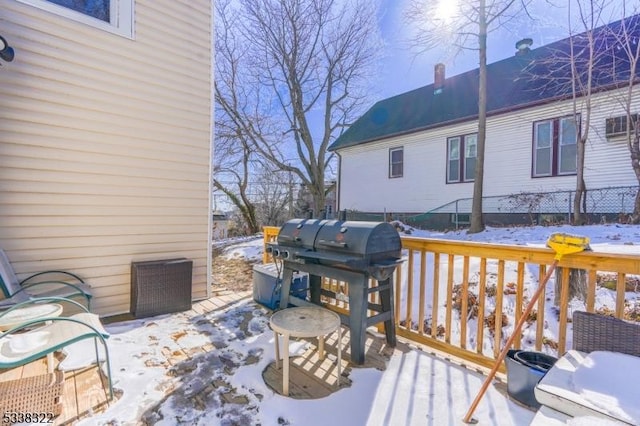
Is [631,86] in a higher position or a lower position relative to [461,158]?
higher

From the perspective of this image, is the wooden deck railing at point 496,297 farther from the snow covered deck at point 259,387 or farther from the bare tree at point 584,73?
the bare tree at point 584,73

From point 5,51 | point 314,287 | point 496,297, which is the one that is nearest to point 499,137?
point 496,297

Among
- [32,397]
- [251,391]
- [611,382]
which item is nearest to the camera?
[611,382]

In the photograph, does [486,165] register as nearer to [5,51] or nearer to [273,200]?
[273,200]

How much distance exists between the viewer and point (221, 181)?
44.2 ft

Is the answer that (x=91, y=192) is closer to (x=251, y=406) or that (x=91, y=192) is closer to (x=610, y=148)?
(x=251, y=406)

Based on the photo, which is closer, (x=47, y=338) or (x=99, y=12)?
(x=47, y=338)

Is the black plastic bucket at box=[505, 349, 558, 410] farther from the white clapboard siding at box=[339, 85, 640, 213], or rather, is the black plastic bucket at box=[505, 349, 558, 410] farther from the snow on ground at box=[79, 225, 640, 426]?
the white clapboard siding at box=[339, 85, 640, 213]

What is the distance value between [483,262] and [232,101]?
10634 mm

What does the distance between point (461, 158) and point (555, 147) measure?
235 cm

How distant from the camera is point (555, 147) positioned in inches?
326

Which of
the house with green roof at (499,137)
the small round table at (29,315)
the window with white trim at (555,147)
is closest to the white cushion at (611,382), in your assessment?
the small round table at (29,315)

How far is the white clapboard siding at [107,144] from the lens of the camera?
10.0 feet

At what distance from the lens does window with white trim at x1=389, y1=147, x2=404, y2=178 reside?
38.1 feet
